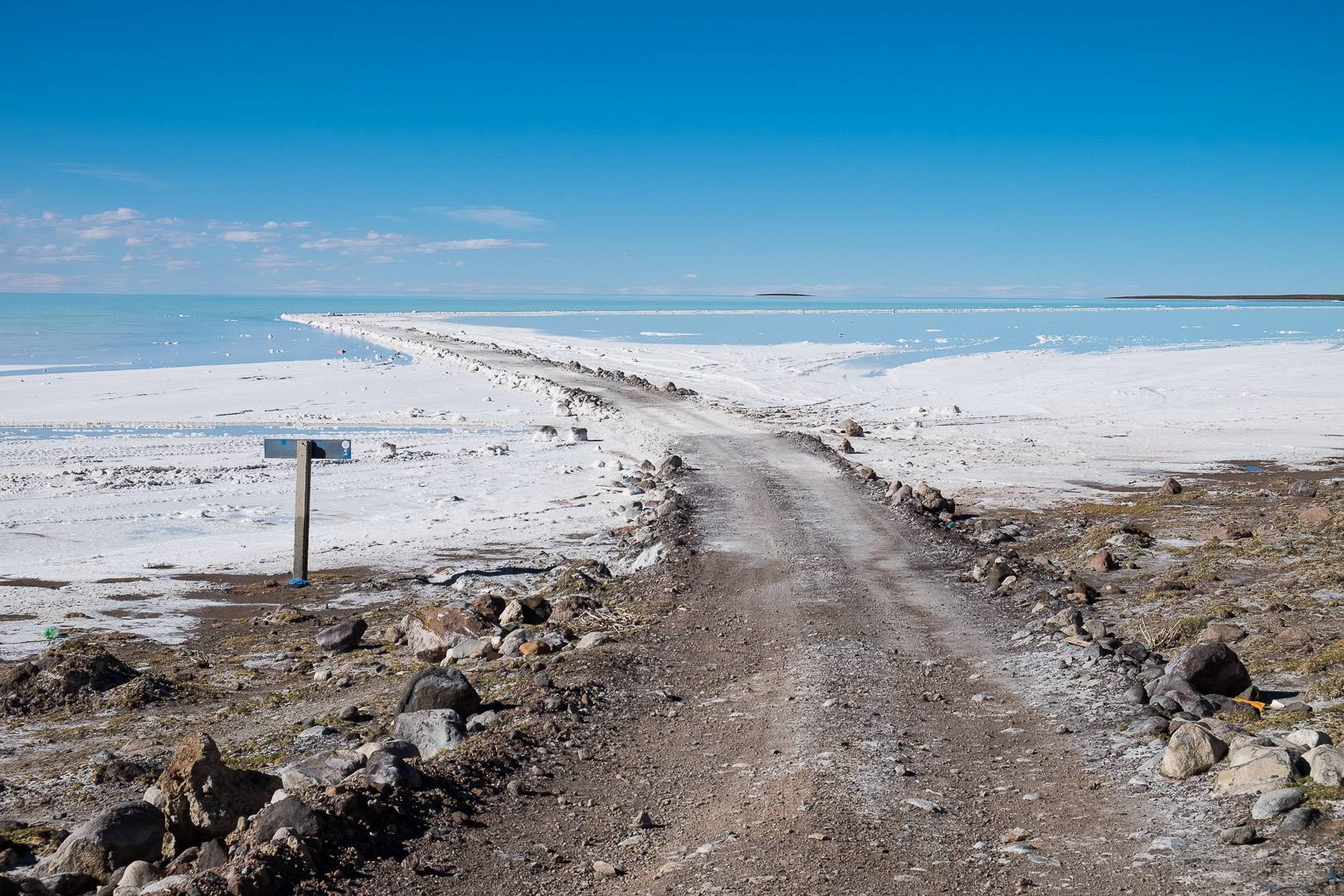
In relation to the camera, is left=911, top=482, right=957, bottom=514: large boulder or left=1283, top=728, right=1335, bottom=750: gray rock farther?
left=911, top=482, right=957, bottom=514: large boulder

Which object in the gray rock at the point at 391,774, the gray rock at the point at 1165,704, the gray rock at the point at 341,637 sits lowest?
the gray rock at the point at 341,637

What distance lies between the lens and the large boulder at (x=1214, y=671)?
316 inches

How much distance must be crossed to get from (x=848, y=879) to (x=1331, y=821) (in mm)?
2668

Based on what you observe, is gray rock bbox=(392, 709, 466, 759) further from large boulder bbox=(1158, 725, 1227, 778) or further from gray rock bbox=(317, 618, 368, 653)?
large boulder bbox=(1158, 725, 1227, 778)

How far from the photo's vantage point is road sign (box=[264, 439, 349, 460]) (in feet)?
43.5

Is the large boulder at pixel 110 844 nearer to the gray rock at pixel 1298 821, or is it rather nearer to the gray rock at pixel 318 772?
the gray rock at pixel 318 772

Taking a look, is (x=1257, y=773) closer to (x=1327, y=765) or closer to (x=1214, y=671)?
(x=1327, y=765)

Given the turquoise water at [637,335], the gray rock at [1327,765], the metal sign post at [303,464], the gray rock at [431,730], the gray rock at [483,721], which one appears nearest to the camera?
the gray rock at [1327,765]

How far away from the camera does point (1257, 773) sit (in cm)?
610

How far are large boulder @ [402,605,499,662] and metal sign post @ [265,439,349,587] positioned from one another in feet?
9.99

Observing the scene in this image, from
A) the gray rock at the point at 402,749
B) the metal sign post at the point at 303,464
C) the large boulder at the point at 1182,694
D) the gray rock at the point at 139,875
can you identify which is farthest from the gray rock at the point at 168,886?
the metal sign post at the point at 303,464

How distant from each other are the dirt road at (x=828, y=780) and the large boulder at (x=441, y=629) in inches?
71.6

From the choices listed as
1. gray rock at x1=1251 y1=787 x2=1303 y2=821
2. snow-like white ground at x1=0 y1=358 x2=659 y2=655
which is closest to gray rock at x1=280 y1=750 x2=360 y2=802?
snow-like white ground at x1=0 y1=358 x2=659 y2=655

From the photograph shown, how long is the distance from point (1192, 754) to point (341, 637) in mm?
8129
